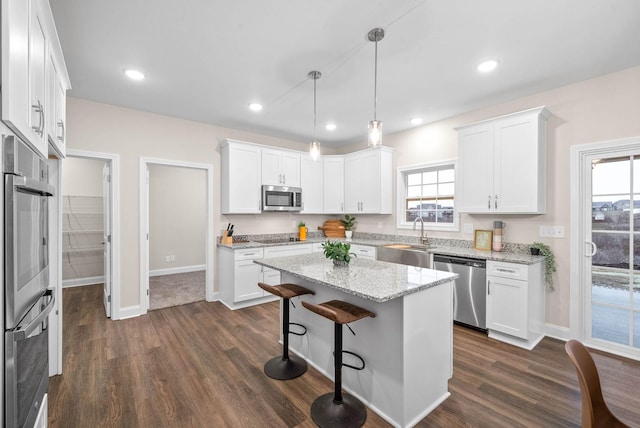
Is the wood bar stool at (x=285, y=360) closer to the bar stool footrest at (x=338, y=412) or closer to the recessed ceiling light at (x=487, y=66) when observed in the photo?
the bar stool footrest at (x=338, y=412)

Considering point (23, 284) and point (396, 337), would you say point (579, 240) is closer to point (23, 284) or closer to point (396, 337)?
point (396, 337)

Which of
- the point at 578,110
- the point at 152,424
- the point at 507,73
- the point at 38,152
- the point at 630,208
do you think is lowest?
the point at 152,424

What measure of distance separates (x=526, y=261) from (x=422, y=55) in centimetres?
223

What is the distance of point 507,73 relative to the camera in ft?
9.38

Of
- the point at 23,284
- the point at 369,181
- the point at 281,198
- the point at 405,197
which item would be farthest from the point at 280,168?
the point at 23,284

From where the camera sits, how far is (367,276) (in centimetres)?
218

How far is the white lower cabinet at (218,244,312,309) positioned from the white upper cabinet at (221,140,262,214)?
669 mm

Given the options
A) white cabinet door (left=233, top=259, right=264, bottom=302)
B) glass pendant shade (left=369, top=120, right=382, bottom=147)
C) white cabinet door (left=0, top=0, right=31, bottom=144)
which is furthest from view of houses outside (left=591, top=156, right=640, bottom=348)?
white cabinet door (left=0, top=0, right=31, bottom=144)

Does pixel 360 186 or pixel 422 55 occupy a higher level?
pixel 422 55

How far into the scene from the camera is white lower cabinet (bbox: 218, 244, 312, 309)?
4141 mm

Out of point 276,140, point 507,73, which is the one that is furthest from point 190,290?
point 507,73

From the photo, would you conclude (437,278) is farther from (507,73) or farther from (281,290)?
(507,73)

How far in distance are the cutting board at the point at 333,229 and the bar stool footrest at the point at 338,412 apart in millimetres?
3597

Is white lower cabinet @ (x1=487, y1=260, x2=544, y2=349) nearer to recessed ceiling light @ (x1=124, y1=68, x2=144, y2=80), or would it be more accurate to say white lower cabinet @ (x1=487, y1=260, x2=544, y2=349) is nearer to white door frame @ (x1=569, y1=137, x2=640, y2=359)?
white door frame @ (x1=569, y1=137, x2=640, y2=359)
